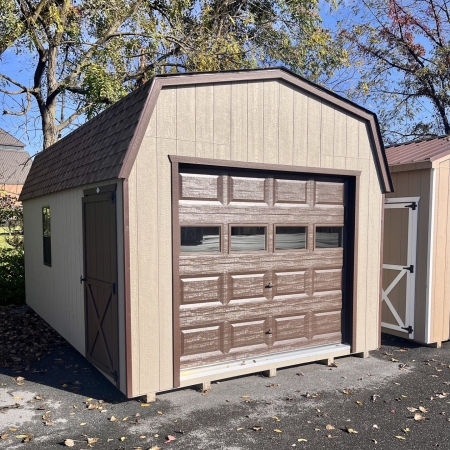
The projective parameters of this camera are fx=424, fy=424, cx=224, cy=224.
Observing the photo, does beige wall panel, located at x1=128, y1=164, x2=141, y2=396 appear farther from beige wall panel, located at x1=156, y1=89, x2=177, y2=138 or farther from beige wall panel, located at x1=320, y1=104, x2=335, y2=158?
beige wall panel, located at x1=320, y1=104, x2=335, y2=158

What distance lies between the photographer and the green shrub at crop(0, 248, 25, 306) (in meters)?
10.0

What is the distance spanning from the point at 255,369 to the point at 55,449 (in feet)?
7.85

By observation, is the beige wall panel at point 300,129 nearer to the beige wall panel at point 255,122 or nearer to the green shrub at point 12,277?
the beige wall panel at point 255,122

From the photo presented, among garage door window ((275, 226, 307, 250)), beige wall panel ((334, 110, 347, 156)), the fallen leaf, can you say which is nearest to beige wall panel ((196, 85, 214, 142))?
garage door window ((275, 226, 307, 250))

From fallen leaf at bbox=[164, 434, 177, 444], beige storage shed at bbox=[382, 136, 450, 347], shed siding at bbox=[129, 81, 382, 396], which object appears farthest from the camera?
beige storage shed at bbox=[382, 136, 450, 347]

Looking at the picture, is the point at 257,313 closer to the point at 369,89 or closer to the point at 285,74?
the point at 285,74

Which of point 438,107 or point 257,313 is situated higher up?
point 438,107

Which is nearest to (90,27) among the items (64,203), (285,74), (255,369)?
(64,203)

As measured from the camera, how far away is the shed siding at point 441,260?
6.44m

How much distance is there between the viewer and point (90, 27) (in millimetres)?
12133

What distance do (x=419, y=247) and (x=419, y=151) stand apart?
1.69 meters

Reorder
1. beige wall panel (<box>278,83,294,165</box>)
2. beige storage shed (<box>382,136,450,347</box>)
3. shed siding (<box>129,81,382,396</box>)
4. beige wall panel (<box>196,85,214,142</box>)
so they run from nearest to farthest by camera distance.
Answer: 1. shed siding (<box>129,81,382,396</box>)
2. beige wall panel (<box>196,85,214,142</box>)
3. beige wall panel (<box>278,83,294,165</box>)
4. beige storage shed (<box>382,136,450,347</box>)

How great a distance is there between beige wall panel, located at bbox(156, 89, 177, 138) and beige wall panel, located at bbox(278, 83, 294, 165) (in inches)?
56.1

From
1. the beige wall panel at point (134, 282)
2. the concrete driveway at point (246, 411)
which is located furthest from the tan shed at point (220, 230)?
the concrete driveway at point (246, 411)
